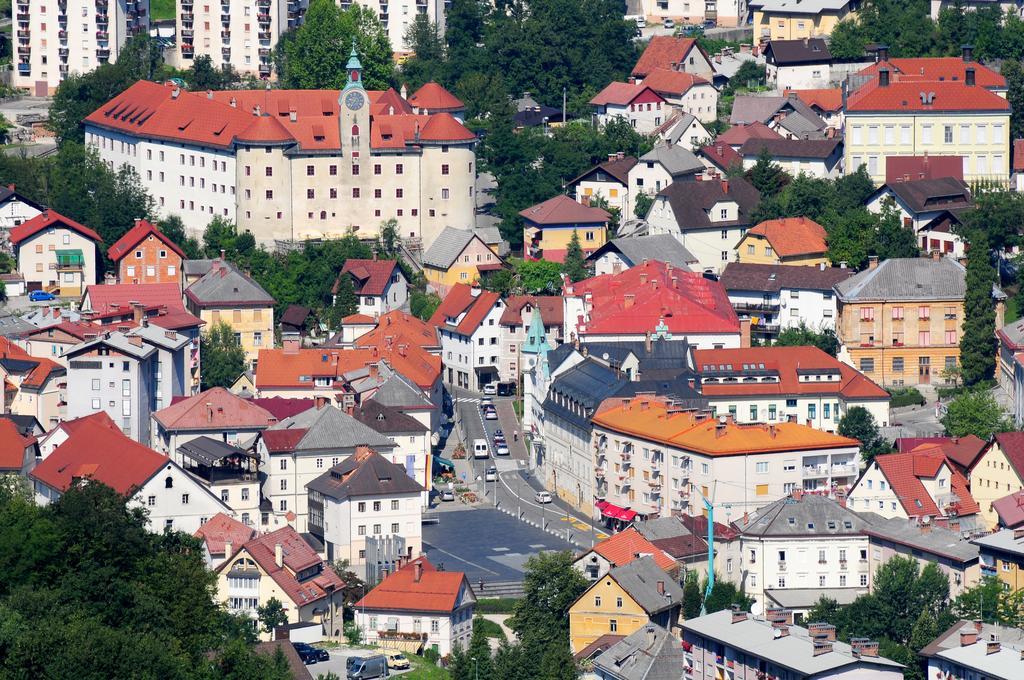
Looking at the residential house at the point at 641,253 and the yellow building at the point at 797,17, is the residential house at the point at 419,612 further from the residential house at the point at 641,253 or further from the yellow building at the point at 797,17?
the yellow building at the point at 797,17

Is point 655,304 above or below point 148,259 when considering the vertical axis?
below

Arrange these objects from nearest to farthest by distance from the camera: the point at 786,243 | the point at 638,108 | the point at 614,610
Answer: the point at 614,610
the point at 786,243
the point at 638,108

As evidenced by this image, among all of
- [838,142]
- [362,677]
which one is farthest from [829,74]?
[362,677]

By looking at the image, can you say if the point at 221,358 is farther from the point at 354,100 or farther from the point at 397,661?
the point at 397,661

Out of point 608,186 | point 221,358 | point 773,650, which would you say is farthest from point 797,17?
point 773,650

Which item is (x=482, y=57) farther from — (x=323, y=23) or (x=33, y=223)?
(x=33, y=223)

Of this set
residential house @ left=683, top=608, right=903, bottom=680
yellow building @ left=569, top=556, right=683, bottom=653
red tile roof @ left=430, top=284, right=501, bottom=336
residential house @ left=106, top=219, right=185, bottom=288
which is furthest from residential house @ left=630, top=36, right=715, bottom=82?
residential house @ left=683, top=608, right=903, bottom=680
